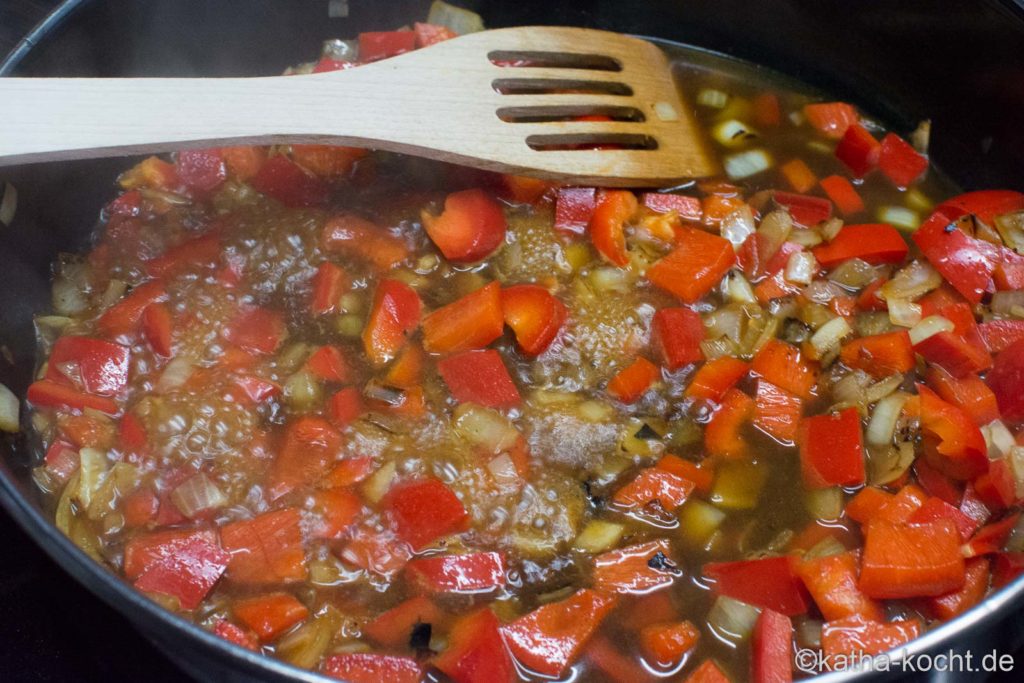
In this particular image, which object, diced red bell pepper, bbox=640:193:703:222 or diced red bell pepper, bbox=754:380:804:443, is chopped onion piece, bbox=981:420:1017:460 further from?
diced red bell pepper, bbox=640:193:703:222

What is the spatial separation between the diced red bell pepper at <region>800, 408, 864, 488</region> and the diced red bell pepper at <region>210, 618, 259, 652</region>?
1378 millimetres

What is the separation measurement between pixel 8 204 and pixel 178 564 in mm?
1102

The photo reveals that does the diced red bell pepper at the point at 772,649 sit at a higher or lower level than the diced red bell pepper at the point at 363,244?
lower

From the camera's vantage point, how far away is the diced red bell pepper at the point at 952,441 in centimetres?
216

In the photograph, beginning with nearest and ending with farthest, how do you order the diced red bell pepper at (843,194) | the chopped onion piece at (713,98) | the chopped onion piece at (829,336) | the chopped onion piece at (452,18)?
the chopped onion piece at (829,336) < the diced red bell pepper at (843,194) < the chopped onion piece at (452,18) < the chopped onion piece at (713,98)

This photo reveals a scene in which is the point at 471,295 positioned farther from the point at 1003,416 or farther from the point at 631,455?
the point at 1003,416

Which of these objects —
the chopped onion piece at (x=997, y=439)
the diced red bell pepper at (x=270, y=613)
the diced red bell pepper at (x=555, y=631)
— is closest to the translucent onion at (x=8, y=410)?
the diced red bell pepper at (x=270, y=613)

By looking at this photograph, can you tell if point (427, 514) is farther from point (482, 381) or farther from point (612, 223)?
point (612, 223)

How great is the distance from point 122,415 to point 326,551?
0.67m

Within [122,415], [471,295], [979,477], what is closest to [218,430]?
[122,415]

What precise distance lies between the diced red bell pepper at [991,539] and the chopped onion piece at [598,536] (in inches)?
30.9

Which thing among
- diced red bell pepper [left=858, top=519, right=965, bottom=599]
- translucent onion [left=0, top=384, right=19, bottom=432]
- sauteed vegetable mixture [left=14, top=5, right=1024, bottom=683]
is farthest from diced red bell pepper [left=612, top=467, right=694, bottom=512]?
translucent onion [left=0, top=384, right=19, bottom=432]

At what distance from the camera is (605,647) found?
200cm

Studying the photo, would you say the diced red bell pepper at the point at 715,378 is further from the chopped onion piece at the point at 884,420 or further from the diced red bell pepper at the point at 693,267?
the chopped onion piece at the point at 884,420
